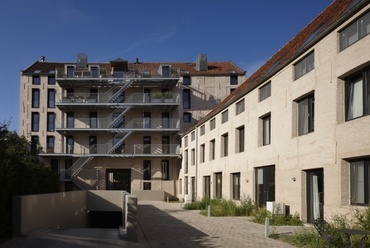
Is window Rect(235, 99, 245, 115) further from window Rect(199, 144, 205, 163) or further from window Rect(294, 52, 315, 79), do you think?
window Rect(199, 144, 205, 163)

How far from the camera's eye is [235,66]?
45875mm

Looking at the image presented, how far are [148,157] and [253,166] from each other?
21.6 metres

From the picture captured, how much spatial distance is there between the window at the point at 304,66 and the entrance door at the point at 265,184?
4.65m

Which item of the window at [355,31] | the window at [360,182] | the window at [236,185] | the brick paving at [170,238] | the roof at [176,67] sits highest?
the roof at [176,67]

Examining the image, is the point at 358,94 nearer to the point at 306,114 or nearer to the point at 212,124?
the point at 306,114

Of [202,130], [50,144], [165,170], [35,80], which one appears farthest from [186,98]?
[35,80]

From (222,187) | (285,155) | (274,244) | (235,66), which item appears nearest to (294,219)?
(285,155)

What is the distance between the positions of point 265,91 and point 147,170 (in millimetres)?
23903

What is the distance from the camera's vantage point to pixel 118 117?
40.7m

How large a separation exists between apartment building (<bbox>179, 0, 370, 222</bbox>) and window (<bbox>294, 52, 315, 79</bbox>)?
0.04 feet

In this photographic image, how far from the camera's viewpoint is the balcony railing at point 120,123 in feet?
135

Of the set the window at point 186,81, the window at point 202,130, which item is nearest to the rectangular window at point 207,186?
the window at point 202,130

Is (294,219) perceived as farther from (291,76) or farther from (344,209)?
(291,76)

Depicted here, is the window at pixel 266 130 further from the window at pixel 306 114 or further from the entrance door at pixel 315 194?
the entrance door at pixel 315 194
